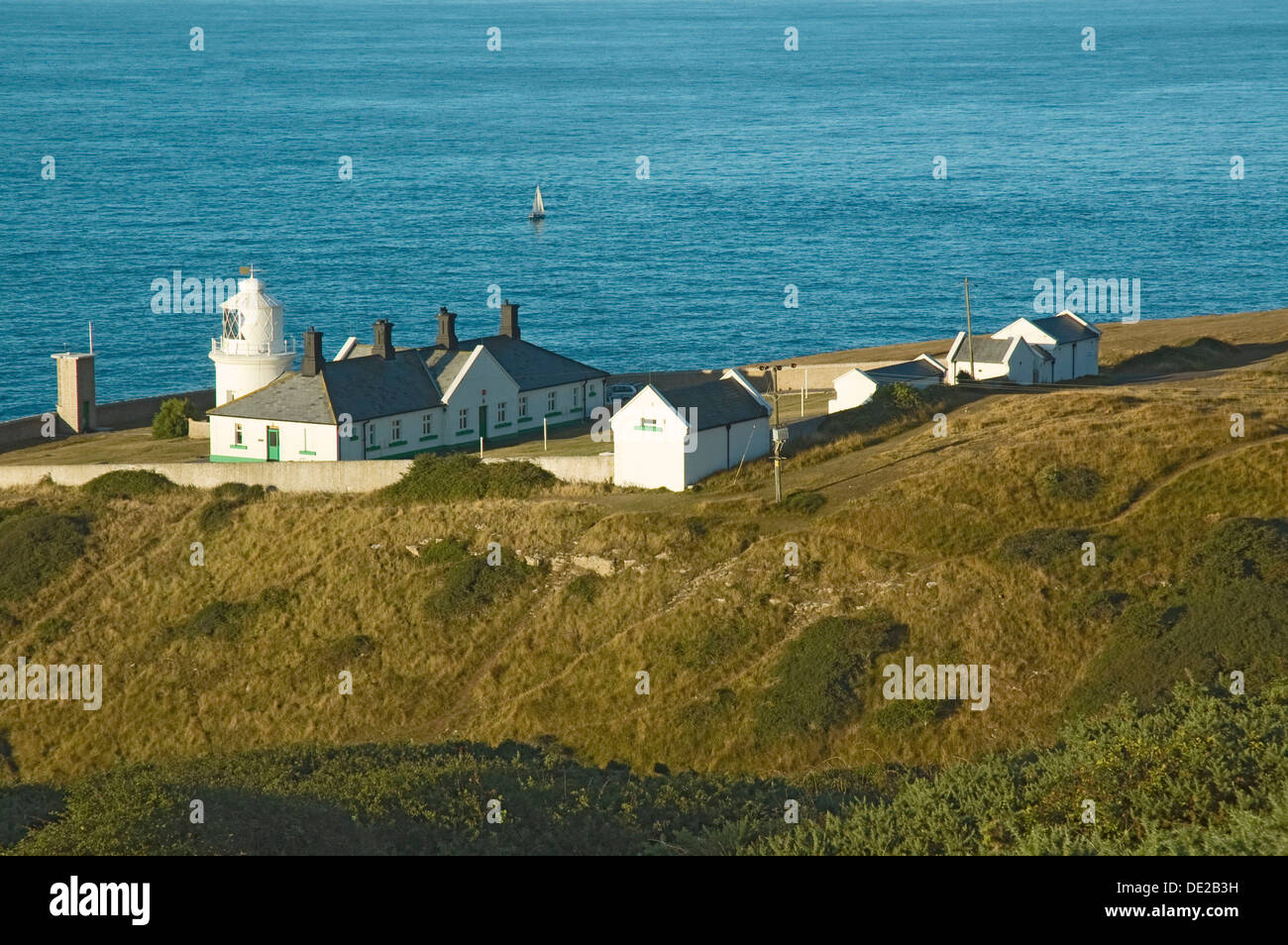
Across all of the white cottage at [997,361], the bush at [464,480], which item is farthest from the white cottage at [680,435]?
the white cottage at [997,361]

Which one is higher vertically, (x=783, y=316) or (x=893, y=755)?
(x=783, y=316)

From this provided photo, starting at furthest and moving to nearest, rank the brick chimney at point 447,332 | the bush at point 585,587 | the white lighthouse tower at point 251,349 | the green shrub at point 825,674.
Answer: the white lighthouse tower at point 251,349 → the brick chimney at point 447,332 → the bush at point 585,587 → the green shrub at point 825,674

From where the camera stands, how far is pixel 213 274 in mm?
143000

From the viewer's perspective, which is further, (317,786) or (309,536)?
(309,536)

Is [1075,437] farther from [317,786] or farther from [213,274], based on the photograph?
[213,274]

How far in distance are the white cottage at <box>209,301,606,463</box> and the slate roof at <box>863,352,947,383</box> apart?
14.0 m

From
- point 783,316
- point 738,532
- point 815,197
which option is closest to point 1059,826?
point 738,532

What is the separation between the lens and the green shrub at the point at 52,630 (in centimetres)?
5672

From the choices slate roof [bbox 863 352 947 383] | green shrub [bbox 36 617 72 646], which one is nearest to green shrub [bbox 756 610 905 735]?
green shrub [bbox 36 617 72 646]

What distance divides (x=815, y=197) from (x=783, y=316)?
175 feet

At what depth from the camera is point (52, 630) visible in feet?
187

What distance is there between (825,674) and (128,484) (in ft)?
102

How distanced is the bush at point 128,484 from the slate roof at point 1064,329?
4059 cm

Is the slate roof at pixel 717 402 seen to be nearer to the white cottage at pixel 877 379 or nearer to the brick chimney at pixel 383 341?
the white cottage at pixel 877 379
